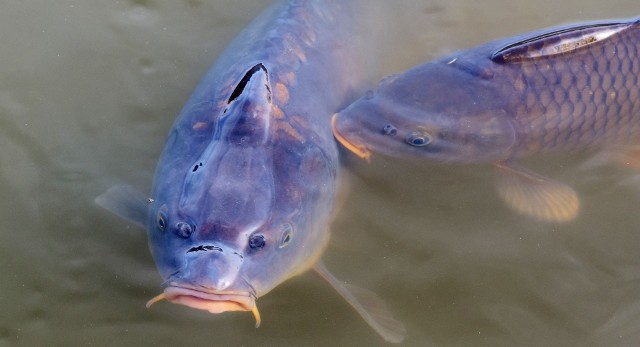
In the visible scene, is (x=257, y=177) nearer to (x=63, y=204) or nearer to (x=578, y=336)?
(x=63, y=204)

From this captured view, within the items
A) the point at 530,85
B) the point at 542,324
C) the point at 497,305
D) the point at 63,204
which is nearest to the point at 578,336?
the point at 542,324

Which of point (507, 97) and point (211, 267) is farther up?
point (507, 97)

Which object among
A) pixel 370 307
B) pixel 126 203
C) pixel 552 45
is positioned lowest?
pixel 370 307

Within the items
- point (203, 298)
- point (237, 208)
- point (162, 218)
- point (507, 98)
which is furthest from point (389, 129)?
point (203, 298)

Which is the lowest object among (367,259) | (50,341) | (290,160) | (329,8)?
(50,341)

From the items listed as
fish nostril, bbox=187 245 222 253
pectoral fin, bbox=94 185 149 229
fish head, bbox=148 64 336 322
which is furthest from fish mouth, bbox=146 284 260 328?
pectoral fin, bbox=94 185 149 229

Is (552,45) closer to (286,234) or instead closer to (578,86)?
(578,86)

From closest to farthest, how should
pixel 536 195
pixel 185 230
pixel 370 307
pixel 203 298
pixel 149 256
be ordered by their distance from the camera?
pixel 203 298 < pixel 185 230 < pixel 370 307 < pixel 149 256 < pixel 536 195
